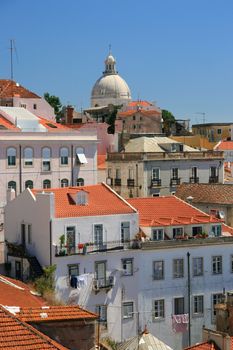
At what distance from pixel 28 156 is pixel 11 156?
148 cm

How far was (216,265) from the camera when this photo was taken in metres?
40.9

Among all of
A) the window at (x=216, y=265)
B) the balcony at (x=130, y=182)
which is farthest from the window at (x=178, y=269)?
the balcony at (x=130, y=182)

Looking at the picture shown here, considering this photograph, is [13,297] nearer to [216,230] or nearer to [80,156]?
[216,230]

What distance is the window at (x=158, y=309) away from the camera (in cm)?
3906

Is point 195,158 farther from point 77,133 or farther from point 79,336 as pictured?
point 79,336

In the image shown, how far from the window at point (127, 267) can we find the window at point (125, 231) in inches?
39.7

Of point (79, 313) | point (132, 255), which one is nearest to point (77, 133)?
point (132, 255)

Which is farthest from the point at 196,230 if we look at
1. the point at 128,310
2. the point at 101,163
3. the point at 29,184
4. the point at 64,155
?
the point at 101,163

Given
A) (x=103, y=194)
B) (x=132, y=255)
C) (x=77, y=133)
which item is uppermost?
(x=77, y=133)

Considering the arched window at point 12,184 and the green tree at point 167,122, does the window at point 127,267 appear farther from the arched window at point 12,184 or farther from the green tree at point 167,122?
the green tree at point 167,122

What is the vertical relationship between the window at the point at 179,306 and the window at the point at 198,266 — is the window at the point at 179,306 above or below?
below

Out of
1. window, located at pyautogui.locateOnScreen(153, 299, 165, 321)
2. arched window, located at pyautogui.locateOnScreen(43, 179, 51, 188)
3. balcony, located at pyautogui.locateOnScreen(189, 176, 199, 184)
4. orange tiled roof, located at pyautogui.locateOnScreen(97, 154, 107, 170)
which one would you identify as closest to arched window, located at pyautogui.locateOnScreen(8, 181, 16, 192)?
arched window, located at pyautogui.locateOnScreen(43, 179, 51, 188)

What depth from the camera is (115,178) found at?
207 feet

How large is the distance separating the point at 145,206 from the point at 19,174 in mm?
14642
